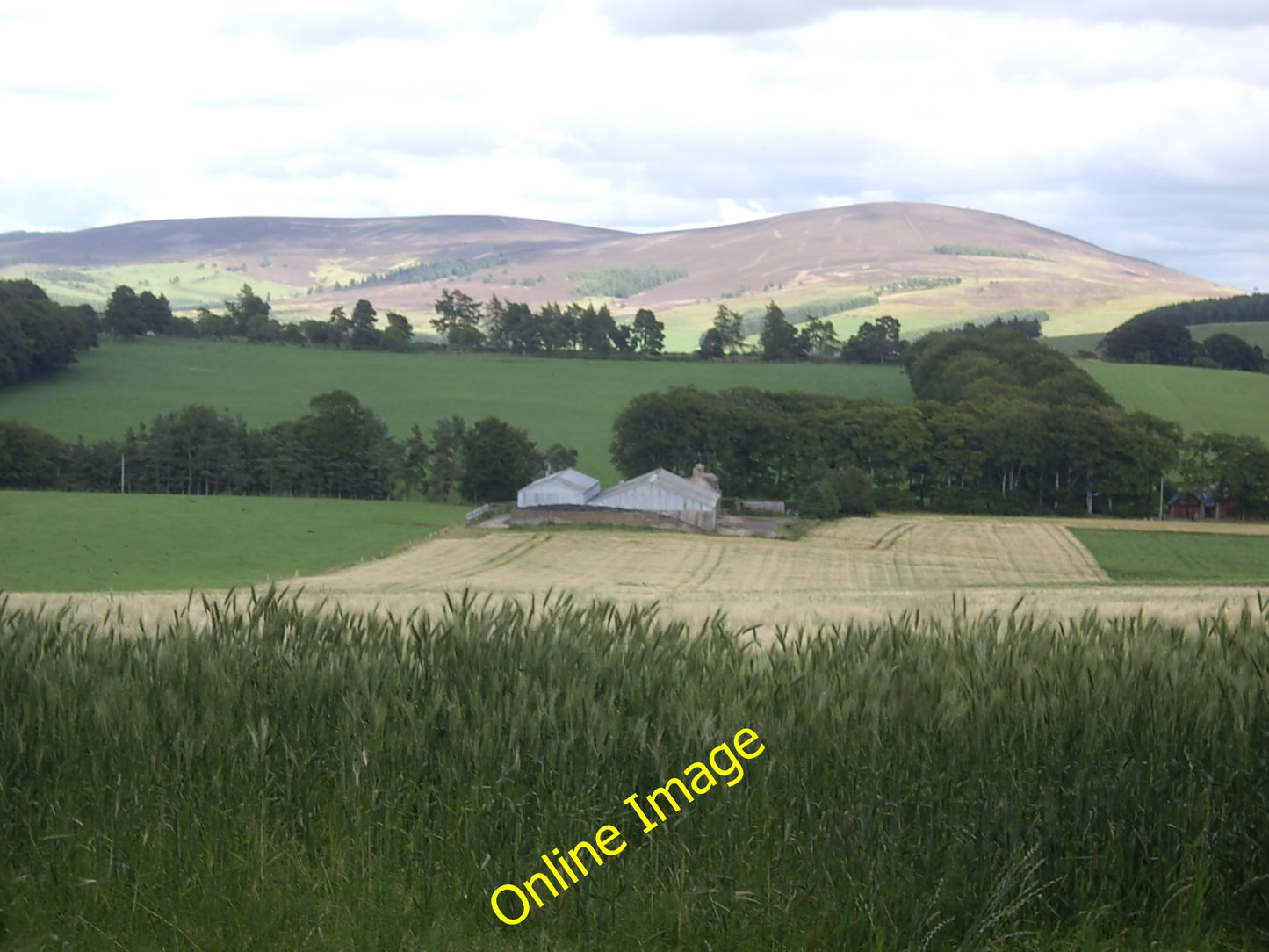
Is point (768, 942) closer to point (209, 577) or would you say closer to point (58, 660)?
point (58, 660)

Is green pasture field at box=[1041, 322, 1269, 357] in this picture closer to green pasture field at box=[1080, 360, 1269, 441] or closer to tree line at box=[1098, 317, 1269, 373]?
tree line at box=[1098, 317, 1269, 373]

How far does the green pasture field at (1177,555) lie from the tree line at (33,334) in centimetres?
7990

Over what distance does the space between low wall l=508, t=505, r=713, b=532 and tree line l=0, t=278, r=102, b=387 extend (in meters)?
53.3

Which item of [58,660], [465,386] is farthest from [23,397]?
[58,660]

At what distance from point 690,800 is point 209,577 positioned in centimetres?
3656

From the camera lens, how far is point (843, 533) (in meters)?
55.6

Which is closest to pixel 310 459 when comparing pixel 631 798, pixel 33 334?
pixel 33 334

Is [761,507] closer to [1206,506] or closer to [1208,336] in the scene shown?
[1206,506]

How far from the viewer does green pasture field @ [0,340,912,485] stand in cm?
8588

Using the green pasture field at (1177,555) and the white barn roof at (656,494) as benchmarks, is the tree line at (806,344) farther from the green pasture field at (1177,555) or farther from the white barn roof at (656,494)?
the green pasture field at (1177,555)

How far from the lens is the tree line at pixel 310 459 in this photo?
68.9 meters

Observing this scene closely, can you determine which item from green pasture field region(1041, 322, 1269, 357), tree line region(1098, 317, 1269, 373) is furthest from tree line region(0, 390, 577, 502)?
green pasture field region(1041, 322, 1269, 357)

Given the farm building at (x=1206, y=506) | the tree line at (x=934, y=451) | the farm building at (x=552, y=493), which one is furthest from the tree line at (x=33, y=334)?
the farm building at (x=1206, y=506)

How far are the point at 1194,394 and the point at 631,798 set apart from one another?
99262 mm
